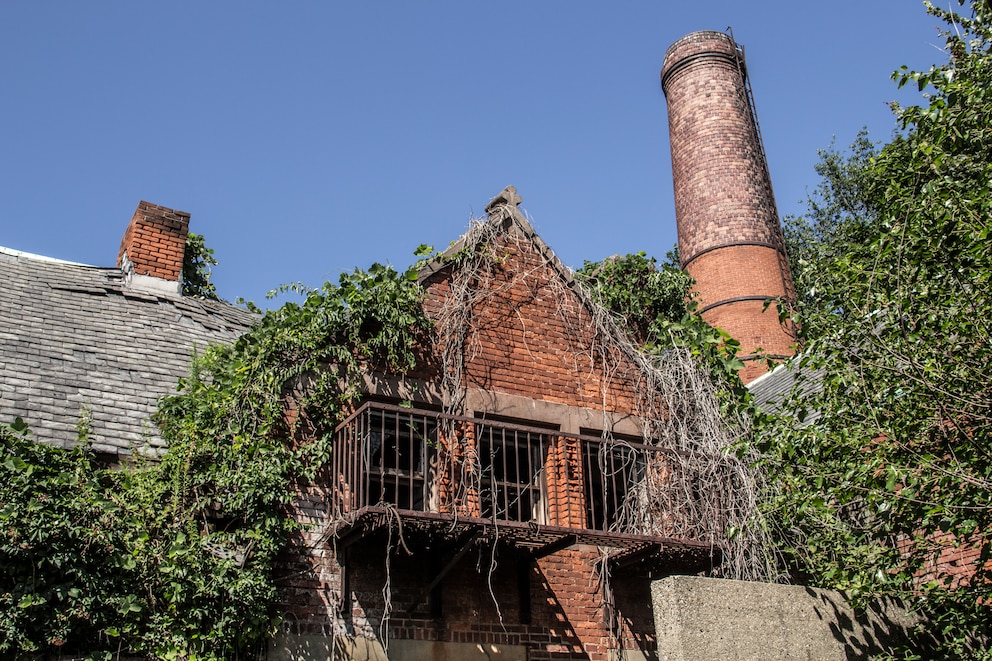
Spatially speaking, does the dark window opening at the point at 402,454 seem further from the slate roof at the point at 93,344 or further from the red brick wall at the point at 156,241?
the red brick wall at the point at 156,241

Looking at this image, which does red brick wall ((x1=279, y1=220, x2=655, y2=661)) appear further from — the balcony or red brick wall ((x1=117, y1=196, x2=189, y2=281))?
red brick wall ((x1=117, y1=196, x2=189, y2=281))

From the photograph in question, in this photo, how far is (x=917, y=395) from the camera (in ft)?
25.9

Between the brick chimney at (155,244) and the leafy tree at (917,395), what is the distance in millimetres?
7318

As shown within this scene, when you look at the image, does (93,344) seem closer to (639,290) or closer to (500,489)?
(500,489)

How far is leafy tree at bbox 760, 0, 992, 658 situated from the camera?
762 cm

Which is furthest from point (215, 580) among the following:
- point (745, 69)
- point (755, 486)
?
point (745, 69)

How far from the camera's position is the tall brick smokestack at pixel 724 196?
2155 centimetres

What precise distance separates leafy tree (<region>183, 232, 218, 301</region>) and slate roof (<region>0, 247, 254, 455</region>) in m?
1.53

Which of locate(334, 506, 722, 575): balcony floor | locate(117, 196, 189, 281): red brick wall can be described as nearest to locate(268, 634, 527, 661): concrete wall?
locate(334, 506, 722, 575): balcony floor

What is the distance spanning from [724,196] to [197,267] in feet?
43.6

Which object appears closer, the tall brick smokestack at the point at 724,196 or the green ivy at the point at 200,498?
the green ivy at the point at 200,498

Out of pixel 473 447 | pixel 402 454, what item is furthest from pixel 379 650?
pixel 473 447

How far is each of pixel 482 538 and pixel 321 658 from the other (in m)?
1.75

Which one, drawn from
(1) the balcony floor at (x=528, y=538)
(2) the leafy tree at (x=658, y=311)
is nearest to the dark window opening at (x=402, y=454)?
(1) the balcony floor at (x=528, y=538)
